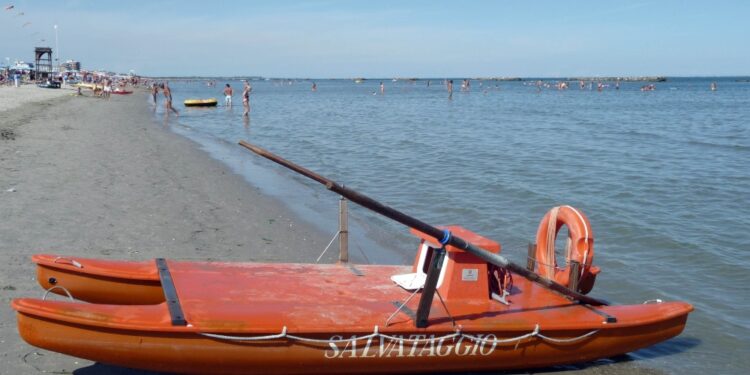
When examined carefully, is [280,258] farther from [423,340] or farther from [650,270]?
[650,270]

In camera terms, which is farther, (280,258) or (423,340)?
(280,258)

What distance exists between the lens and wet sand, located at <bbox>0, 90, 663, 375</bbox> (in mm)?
7035

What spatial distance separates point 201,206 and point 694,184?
1283cm

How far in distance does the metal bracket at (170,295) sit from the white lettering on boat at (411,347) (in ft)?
4.09

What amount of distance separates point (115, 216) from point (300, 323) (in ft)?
21.7

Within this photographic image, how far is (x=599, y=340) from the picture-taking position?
21.7 ft

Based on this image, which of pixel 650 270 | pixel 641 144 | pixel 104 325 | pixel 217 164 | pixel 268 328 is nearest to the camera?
pixel 104 325

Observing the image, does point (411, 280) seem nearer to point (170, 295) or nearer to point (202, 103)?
point (170, 295)

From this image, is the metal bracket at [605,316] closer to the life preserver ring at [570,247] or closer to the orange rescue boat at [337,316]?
the orange rescue boat at [337,316]

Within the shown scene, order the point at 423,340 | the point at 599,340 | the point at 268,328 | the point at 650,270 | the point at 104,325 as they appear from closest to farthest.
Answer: the point at 104,325 → the point at 268,328 → the point at 423,340 → the point at 599,340 → the point at 650,270

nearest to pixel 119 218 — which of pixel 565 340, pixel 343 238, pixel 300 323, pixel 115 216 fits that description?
pixel 115 216

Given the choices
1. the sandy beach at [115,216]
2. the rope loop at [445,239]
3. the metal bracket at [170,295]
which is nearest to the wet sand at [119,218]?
the sandy beach at [115,216]

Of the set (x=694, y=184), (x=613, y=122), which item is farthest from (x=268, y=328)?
(x=613, y=122)

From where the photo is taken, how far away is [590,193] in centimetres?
1673
